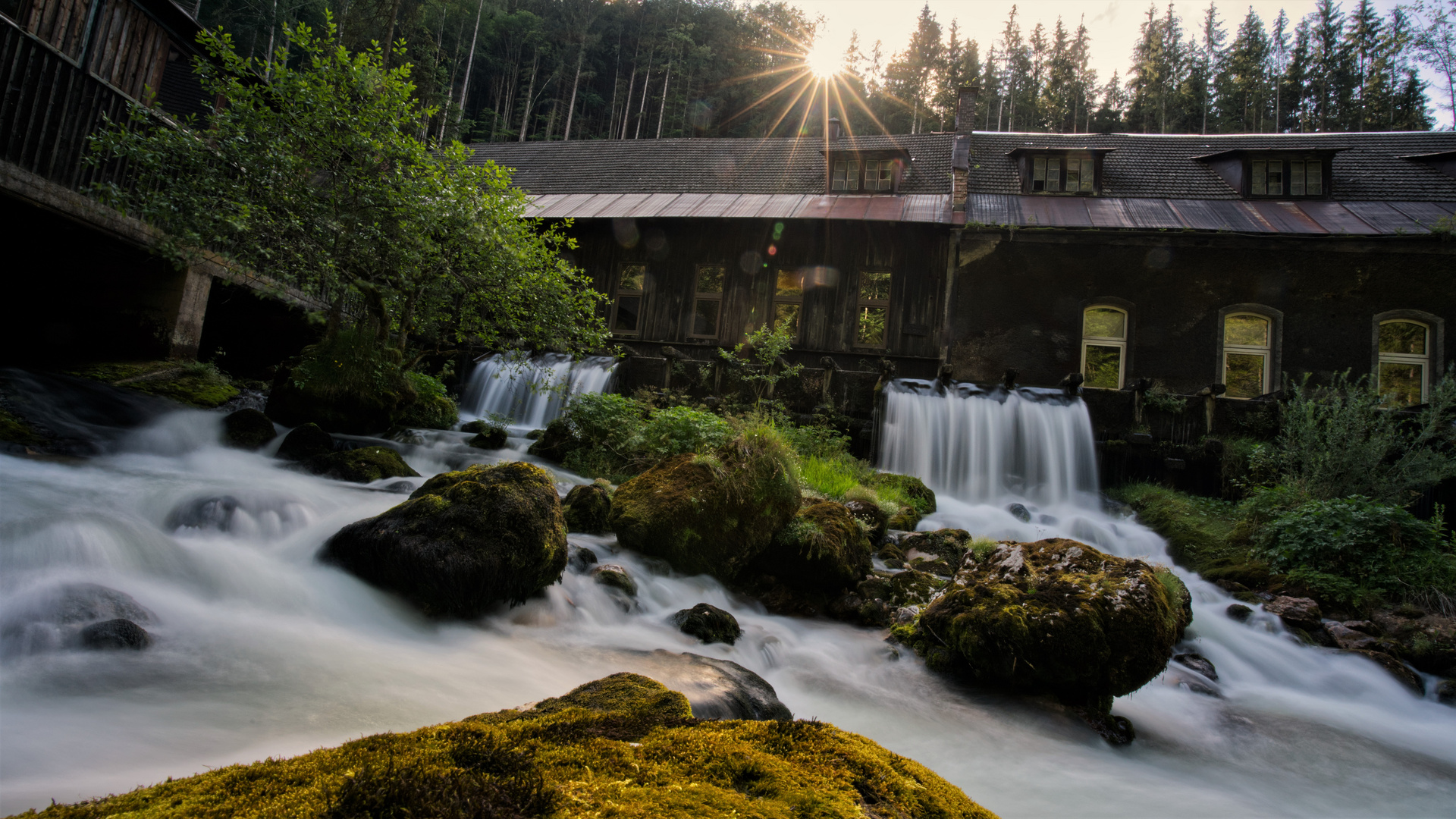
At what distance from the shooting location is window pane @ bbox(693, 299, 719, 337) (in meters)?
17.3

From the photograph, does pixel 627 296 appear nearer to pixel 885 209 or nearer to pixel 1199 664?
pixel 885 209

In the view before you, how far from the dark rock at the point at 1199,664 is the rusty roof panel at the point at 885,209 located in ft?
37.6

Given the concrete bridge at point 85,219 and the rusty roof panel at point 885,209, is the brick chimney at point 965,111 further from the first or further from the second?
the concrete bridge at point 85,219

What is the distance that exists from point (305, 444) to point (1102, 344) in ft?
50.5

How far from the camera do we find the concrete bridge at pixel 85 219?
709 cm

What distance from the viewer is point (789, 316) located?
16812mm

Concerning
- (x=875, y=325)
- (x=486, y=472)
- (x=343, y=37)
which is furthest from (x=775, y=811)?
(x=343, y=37)

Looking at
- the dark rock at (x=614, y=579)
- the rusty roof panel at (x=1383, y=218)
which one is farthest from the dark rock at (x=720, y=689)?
the rusty roof panel at (x=1383, y=218)

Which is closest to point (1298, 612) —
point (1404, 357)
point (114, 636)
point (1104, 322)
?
point (114, 636)

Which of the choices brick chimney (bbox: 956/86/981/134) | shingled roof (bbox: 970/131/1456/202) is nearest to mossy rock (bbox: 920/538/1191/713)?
shingled roof (bbox: 970/131/1456/202)

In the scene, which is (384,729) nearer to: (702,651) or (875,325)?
(702,651)

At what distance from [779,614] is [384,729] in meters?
3.68

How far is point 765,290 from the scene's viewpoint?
55.3 feet

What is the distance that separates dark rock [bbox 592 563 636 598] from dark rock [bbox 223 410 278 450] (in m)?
5.14
